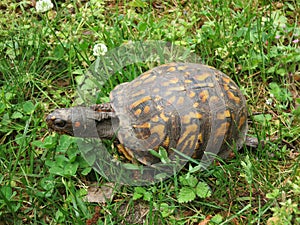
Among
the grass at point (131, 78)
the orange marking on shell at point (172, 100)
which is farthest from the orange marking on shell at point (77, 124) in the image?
the orange marking on shell at point (172, 100)

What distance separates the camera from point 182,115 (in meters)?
2.68

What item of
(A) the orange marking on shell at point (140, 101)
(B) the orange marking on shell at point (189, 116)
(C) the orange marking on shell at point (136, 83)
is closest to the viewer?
(B) the orange marking on shell at point (189, 116)

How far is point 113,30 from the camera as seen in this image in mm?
3768

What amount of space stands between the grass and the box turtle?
0.56 feet

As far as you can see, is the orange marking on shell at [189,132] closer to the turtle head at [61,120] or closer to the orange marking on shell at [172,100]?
the orange marking on shell at [172,100]

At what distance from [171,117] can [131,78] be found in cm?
77

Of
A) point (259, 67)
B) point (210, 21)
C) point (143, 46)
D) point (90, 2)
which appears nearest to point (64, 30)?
point (90, 2)

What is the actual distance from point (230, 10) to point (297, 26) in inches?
23.0

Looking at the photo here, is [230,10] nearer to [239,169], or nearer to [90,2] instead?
[90,2]

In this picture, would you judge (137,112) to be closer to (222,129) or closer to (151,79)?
(151,79)

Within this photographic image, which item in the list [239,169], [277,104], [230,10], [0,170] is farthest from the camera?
[230,10]

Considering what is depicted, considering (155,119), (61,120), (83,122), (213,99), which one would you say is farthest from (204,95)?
(61,120)

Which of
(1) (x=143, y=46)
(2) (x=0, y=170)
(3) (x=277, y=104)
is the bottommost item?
(2) (x=0, y=170)

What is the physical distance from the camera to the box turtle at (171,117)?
2691mm
